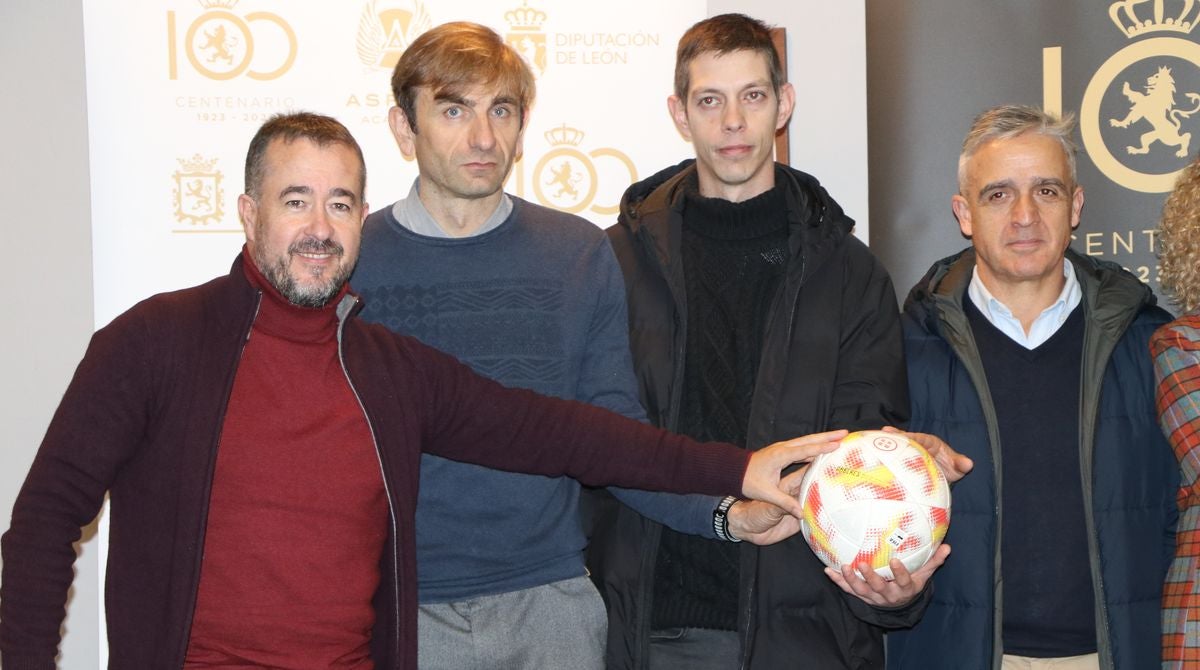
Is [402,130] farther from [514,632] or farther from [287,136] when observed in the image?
[514,632]

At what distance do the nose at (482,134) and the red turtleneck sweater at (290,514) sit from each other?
25.1 inches

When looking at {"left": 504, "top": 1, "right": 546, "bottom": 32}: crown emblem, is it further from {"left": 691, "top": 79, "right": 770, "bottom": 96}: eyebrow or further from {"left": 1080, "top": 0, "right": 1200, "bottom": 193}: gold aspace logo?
{"left": 1080, "top": 0, "right": 1200, "bottom": 193}: gold aspace logo

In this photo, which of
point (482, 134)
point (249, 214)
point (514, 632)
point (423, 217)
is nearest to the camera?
point (249, 214)

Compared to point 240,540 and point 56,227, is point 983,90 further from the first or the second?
point 56,227

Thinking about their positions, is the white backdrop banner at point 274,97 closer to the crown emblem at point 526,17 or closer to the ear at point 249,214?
the crown emblem at point 526,17

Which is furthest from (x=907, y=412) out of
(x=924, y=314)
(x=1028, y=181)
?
(x=1028, y=181)

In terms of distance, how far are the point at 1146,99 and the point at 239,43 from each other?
10.5 ft

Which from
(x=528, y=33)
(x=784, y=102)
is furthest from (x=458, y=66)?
(x=528, y=33)

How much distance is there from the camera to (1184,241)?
340 cm

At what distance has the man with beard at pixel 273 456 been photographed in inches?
91.7

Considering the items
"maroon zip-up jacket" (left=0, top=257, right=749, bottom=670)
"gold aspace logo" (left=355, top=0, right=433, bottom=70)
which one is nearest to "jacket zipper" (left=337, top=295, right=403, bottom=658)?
"maroon zip-up jacket" (left=0, top=257, right=749, bottom=670)

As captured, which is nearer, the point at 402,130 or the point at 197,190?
the point at 402,130

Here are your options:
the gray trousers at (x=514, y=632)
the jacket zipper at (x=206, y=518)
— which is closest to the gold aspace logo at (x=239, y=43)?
the jacket zipper at (x=206, y=518)

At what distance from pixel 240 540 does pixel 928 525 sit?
1549mm
